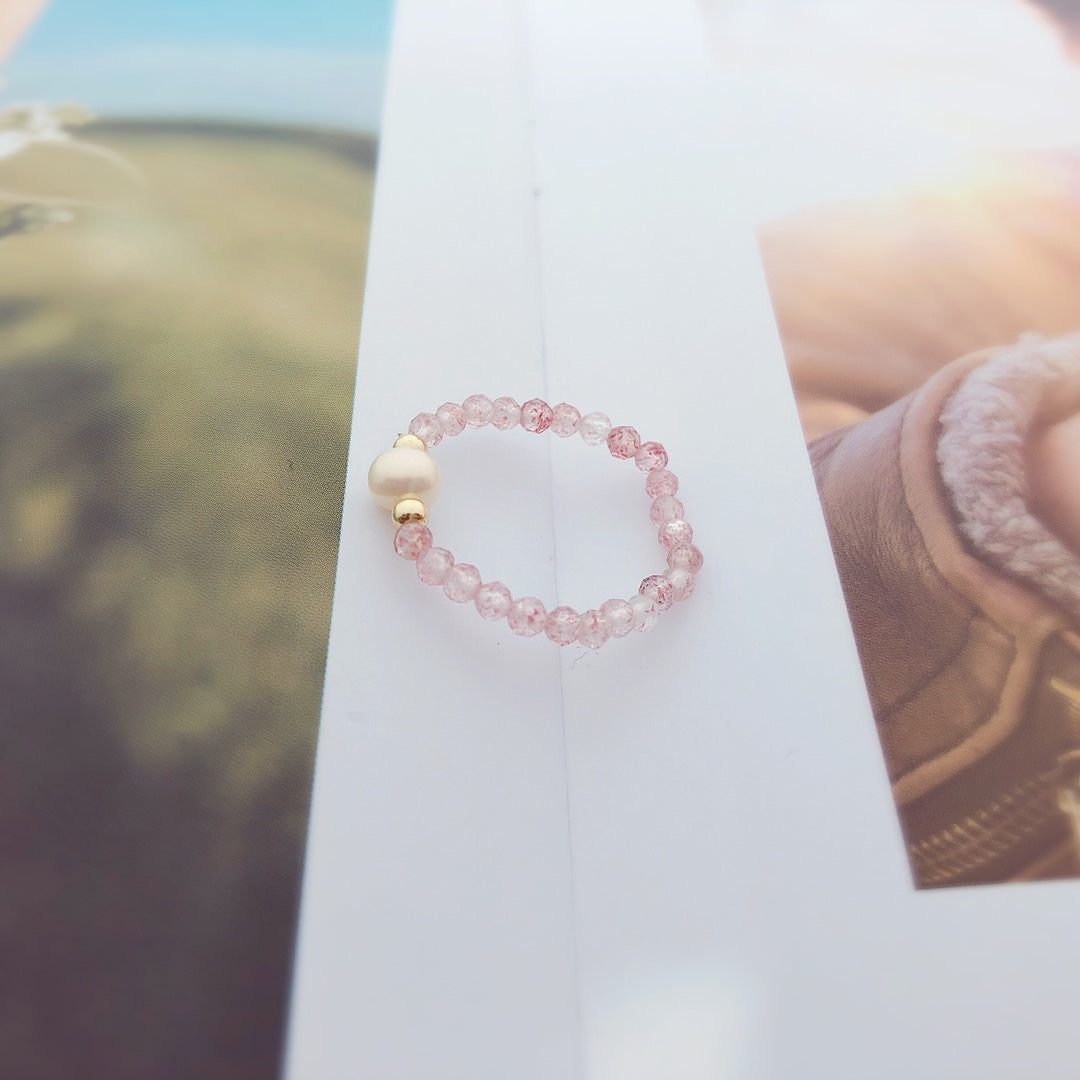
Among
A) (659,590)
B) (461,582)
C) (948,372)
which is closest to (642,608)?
(659,590)

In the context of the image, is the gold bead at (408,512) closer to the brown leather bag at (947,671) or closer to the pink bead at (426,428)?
the pink bead at (426,428)

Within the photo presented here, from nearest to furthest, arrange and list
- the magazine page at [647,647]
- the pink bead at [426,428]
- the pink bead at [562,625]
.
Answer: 1. the magazine page at [647,647]
2. the pink bead at [562,625]
3. the pink bead at [426,428]

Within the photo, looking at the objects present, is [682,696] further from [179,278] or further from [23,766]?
[179,278]

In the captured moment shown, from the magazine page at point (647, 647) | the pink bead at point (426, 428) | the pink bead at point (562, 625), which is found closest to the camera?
the magazine page at point (647, 647)

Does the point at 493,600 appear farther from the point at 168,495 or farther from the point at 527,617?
the point at 168,495

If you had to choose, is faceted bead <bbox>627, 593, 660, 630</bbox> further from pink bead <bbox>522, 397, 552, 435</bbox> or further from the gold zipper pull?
the gold zipper pull

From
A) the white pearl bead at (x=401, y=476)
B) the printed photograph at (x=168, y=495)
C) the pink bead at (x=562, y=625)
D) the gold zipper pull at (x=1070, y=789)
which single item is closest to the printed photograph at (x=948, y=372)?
the gold zipper pull at (x=1070, y=789)
